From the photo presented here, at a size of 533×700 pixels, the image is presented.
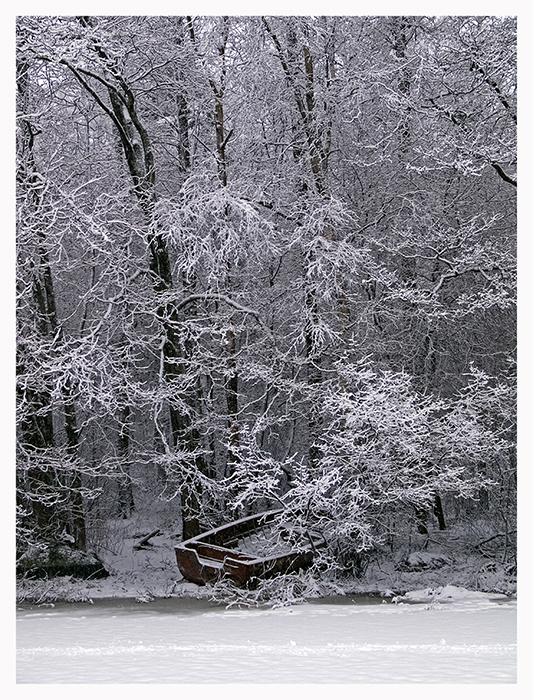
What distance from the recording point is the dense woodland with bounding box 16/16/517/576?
7711 mm

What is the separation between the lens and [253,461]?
25.7 feet

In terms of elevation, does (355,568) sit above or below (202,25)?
below

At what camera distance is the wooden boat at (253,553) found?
7.52m

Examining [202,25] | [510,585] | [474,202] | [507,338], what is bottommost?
[510,585]

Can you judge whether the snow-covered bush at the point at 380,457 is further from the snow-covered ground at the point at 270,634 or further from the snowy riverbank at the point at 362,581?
the snow-covered ground at the point at 270,634

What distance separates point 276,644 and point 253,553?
288 cm

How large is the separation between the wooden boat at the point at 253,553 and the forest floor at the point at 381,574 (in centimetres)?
21

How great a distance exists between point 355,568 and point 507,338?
3217mm

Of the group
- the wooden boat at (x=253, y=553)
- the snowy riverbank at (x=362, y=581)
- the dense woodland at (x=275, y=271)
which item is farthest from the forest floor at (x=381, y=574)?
the dense woodland at (x=275, y=271)

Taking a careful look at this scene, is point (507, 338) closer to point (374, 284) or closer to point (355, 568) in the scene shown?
point (374, 284)

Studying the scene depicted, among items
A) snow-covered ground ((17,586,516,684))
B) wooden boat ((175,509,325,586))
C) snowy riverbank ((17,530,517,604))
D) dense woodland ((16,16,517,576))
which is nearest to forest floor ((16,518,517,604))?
snowy riverbank ((17,530,517,604))
